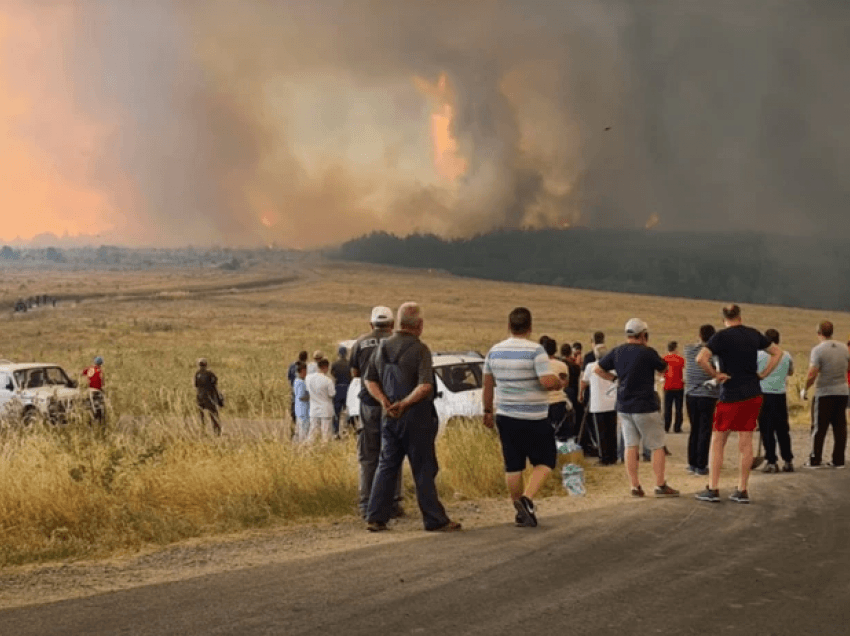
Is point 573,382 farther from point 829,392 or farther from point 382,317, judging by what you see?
point 382,317

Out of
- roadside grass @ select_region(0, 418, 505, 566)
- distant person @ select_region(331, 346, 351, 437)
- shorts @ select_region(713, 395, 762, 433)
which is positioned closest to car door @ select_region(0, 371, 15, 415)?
Answer: distant person @ select_region(331, 346, 351, 437)

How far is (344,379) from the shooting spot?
828 inches

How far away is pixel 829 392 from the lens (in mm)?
16359

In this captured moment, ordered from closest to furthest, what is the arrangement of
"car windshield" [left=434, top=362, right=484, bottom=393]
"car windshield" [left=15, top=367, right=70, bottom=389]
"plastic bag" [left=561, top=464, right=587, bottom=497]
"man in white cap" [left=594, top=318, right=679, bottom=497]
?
"man in white cap" [left=594, top=318, right=679, bottom=497]
"plastic bag" [left=561, top=464, right=587, bottom=497]
"car windshield" [left=434, top=362, right=484, bottom=393]
"car windshield" [left=15, top=367, right=70, bottom=389]

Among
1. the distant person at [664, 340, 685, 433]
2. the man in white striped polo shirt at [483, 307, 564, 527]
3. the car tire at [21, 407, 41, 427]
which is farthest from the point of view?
the distant person at [664, 340, 685, 433]

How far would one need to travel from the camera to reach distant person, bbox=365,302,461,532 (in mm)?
10352

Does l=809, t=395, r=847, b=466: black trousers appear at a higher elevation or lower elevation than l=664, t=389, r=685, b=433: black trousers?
higher

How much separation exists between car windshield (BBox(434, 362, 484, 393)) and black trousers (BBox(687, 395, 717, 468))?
4180 millimetres

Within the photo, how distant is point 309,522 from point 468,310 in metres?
118

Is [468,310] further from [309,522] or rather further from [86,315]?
[309,522]

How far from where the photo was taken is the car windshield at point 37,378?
2627 centimetres

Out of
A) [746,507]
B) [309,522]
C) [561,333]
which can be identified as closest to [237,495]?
[309,522]

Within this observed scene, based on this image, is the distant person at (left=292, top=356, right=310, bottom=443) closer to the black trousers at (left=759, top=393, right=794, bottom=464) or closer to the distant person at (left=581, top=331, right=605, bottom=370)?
the distant person at (left=581, top=331, right=605, bottom=370)

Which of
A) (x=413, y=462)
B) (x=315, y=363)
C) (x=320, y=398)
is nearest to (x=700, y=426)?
(x=320, y=398)
